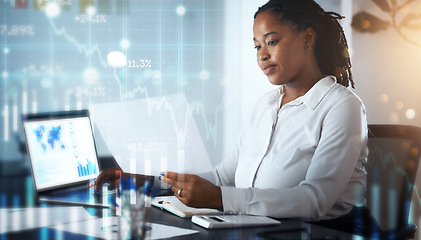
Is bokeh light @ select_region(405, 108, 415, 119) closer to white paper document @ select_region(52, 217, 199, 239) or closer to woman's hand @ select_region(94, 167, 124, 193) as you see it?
woman's hand @ select_region(94, 167, 124, 193)

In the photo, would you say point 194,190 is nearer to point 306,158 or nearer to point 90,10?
point 306,158

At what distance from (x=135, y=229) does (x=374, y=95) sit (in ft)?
5.80

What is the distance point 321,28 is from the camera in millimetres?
1280

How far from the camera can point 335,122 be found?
3.64 feet

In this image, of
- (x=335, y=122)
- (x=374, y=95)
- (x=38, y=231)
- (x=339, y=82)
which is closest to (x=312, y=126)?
(x=335, y=122)

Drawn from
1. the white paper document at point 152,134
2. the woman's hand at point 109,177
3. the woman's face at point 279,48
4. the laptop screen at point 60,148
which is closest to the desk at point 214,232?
the woman's hand at point 109,177

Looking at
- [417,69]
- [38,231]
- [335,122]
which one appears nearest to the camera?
[38,231]

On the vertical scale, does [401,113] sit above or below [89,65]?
below

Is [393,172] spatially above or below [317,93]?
below

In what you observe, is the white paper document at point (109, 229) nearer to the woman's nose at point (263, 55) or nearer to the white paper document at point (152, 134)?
the woman's nose at point (263, 55)

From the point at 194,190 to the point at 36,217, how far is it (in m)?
0.37

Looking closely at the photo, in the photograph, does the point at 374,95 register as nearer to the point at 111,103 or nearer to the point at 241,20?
the point at 241,20
